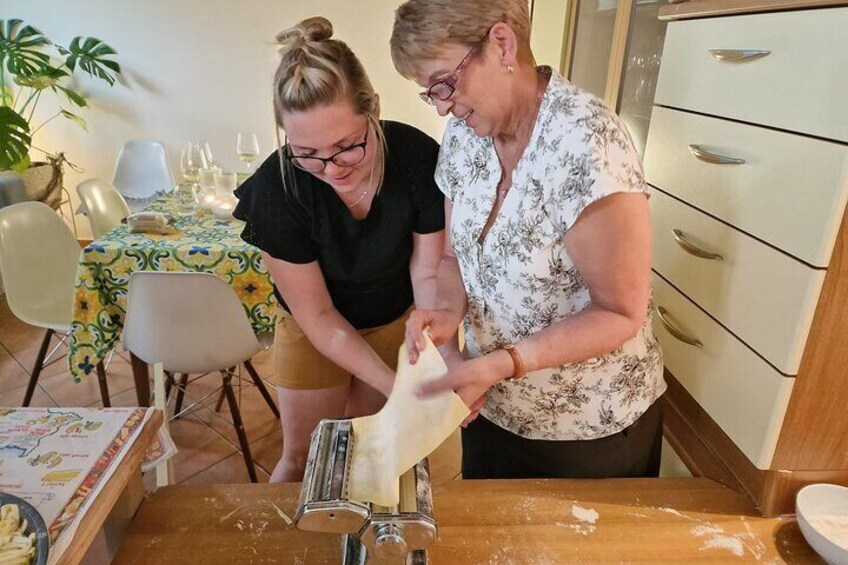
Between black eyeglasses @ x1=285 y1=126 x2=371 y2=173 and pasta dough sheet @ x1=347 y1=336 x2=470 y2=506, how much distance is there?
38cm

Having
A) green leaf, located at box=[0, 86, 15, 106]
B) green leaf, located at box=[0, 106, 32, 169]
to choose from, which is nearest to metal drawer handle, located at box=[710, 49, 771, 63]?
green leaf, located at box=[0, 106, 32, 169]

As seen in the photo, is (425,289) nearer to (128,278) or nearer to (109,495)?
(109,495)

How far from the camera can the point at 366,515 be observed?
60cm

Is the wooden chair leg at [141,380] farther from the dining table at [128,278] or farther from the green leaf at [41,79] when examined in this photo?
the green leaf at [41,79]

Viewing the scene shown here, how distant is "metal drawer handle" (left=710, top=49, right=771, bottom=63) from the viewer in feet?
2.60

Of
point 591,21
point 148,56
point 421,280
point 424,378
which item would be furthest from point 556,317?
point 148,56

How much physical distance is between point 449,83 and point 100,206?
2340mm

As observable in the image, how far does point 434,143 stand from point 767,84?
0.58 meters

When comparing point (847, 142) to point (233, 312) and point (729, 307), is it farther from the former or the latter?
point (233, 312)

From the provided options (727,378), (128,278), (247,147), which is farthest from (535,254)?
(247,147)

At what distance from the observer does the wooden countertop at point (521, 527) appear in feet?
2.56

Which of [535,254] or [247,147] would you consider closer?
[535,254]

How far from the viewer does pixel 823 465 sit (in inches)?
32.5

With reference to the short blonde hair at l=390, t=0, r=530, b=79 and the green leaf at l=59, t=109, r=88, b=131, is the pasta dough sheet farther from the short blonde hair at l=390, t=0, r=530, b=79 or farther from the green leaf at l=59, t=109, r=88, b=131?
the green leaf at l=59, t=109, r=88, b=131
